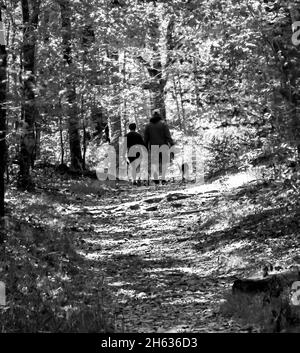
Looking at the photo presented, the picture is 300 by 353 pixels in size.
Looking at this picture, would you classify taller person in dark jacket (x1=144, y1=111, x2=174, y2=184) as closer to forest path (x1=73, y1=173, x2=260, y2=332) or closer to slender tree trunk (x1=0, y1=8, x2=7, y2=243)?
forest path (x1=73, y1=173, x2=260, y2=332)

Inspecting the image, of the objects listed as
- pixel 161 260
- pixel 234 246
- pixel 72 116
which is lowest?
pixel 161 260

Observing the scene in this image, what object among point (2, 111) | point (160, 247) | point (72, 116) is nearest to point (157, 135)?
point (72, 116)

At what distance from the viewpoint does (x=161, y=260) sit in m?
10.5

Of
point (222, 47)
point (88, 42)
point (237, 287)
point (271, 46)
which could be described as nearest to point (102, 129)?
point (88, 42)

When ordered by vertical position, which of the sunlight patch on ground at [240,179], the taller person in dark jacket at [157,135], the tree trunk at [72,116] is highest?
the tree trunk at [72,116]

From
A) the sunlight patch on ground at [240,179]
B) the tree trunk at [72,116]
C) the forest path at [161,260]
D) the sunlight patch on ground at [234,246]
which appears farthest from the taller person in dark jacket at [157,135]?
the sunlight patch on ground at [234,246]

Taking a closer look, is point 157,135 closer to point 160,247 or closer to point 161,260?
point 160,247

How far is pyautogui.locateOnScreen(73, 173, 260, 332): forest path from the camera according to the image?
741 centimetres

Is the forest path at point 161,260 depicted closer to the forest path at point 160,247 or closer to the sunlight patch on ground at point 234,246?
the forest path at point 160,247

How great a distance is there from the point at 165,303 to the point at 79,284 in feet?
4.40

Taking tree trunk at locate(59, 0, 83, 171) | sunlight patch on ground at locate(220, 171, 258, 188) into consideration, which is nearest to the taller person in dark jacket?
sunlight patch on ground at locate(220, 171, 258, 188)

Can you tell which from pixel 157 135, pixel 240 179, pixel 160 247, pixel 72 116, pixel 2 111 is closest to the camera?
pixel 2 111

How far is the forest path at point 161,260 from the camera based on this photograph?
24.3ft

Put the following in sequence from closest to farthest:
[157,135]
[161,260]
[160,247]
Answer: [161,260] → [160,247] → [157,135]
